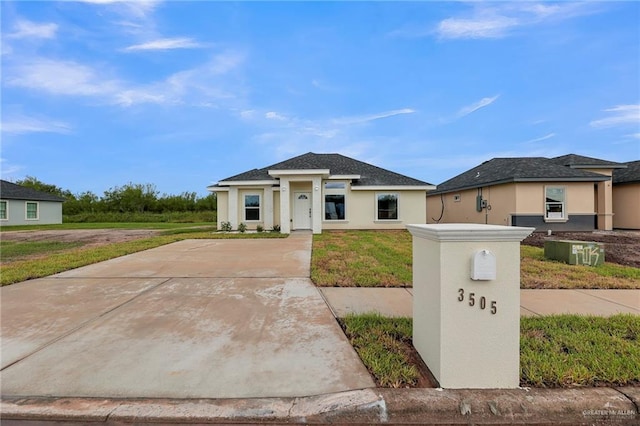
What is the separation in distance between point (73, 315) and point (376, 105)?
752 inches

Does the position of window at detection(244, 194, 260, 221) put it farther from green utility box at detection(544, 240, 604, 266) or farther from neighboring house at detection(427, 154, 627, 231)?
green utility box at detection(544, 240, 604, 266)

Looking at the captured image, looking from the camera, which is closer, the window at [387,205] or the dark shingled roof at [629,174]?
the dark shingled roof at [629,174]

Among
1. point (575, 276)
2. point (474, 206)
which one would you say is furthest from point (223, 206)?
point (575, 276)

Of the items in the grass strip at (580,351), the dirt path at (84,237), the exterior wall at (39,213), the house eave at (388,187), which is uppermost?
the house eave at (388,187)

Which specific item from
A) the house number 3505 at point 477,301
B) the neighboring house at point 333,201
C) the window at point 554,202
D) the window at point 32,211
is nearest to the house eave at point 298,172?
the neighboring house at point 333,201

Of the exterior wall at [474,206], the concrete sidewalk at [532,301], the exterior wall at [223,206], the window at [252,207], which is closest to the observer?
the concrete sidewalk at [532,301]

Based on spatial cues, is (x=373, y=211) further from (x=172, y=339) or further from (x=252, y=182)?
(x=172, y=339)

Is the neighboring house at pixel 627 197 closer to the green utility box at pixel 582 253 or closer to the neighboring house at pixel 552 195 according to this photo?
the neighboring house at pixel 552 195

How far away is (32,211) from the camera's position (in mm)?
26234

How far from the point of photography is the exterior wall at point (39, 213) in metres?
24.5

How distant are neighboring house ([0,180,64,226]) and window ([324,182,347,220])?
27.2 metres

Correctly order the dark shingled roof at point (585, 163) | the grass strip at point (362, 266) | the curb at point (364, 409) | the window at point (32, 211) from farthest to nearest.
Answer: the window at point (32, 211) < the dark shingled roof at point (585, 163) < the grass strip at point (362, 266) < the curb at point (364, 409)

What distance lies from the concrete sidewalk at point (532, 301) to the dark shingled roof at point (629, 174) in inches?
618

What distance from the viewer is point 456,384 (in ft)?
7.25
